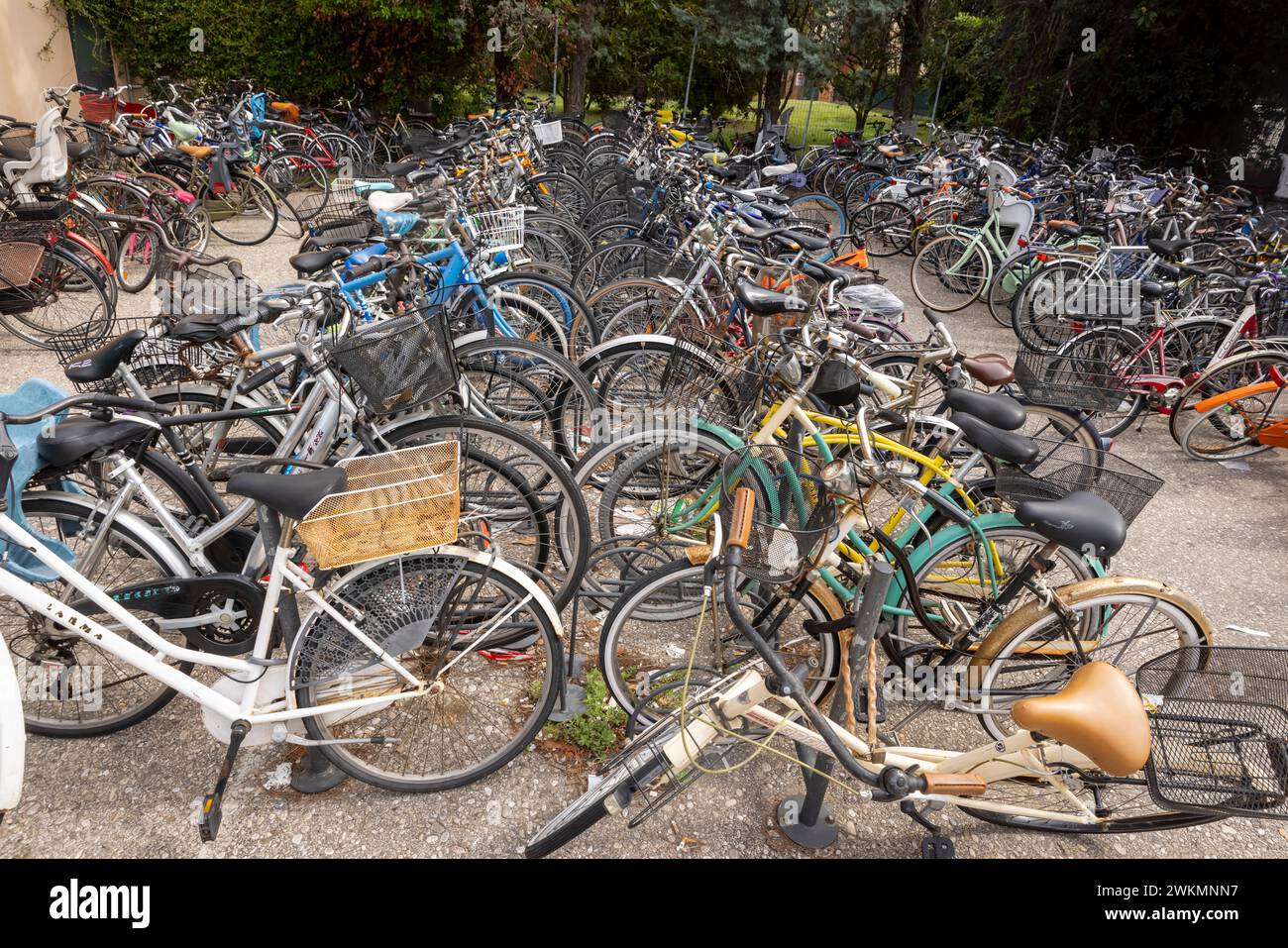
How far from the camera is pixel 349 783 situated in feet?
7.89

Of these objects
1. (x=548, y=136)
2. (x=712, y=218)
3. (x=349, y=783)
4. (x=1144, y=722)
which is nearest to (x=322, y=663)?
(x=349, y=783)

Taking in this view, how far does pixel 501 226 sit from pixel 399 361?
202cm

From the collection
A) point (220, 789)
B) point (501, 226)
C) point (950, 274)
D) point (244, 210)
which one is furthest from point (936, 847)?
point (244, 210)

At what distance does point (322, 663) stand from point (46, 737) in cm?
114

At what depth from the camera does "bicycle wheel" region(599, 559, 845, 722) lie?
233 cm

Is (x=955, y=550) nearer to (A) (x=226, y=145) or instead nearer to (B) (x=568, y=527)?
(B) (x=568, y=527)

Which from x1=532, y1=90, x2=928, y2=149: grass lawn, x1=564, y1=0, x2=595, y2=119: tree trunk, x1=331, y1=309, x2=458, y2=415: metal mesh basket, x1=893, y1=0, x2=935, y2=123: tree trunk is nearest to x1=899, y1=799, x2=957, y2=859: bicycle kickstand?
x1=331, y1=309, x2=458, y2=415: metal mesh basket

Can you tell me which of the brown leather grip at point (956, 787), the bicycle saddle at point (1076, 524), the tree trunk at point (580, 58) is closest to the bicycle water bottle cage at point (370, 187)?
the bicycle saddle at point (1076, 524)

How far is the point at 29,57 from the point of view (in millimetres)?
9406

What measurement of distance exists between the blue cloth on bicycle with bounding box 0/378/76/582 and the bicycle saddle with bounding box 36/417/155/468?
3cm

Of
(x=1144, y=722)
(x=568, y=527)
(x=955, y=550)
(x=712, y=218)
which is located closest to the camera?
(x=1144, y=722)

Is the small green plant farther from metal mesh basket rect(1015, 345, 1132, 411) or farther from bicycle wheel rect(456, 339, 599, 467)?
metal mesh basket rect(1015, 345, 1132, 411)

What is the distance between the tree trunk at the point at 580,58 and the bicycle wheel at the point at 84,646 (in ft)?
37.5
